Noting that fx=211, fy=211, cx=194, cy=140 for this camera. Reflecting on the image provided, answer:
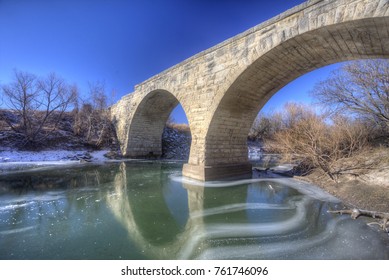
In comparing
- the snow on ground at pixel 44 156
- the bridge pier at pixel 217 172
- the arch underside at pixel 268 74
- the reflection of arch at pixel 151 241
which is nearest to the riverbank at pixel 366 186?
the bridge pier at pixel 217 172

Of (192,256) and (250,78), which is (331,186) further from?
(192,256)

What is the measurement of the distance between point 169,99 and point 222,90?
716cm

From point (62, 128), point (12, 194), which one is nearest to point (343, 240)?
point (12, 194)

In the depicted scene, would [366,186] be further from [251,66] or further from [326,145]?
[251,66]

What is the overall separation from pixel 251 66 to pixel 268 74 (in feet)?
3.42

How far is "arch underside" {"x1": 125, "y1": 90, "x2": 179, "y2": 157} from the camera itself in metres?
14.9

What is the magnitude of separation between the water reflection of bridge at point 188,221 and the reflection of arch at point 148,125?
9.25m

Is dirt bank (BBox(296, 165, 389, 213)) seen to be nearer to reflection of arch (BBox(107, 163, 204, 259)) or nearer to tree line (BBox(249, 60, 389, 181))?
tree line (BBox(249, 60, 389, 181))

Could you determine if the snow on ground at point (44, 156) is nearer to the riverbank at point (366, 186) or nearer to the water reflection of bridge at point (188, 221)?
the water reflection of bridge at point (188, 221)

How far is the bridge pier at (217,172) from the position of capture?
26.9 feet

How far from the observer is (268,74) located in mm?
7562

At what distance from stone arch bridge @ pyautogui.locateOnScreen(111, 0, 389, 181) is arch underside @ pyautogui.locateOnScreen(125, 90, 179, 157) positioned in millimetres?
2718

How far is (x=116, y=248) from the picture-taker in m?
3.14

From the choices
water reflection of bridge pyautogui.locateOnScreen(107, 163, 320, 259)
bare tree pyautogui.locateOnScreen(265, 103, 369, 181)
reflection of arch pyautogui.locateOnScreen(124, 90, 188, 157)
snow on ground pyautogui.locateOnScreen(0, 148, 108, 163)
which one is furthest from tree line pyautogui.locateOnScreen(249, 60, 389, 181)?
snow on ground pyautogui.locateOnScreen(0, 148, 108, 163)
